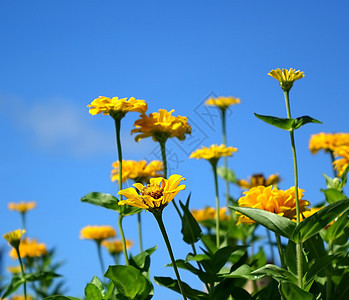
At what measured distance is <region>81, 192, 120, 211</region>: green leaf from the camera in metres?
1.64

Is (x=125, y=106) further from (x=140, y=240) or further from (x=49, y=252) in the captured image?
(x=49, y=252)

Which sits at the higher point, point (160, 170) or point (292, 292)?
point (160, 170)

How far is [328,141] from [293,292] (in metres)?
1.78

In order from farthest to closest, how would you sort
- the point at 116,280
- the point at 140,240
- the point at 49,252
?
the point at 49,252
the point at 140,240
the point at 116,280

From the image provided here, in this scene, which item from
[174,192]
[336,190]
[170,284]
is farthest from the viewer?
[336,190]

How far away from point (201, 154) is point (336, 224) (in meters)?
0.71

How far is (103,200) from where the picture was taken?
165 cm

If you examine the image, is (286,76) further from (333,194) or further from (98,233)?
(98,233)

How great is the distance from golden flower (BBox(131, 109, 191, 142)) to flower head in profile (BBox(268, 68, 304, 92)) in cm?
45

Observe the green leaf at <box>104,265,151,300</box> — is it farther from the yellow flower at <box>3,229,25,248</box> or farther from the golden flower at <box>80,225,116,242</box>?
the golden flower at <box>80,225,116,242</box>

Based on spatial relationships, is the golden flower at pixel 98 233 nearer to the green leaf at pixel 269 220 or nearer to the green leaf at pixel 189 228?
the green leaf at pixel 189 228

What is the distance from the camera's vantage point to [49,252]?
150 inches

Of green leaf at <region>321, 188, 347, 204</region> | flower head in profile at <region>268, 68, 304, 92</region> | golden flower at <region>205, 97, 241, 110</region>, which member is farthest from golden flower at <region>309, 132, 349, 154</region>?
flower head in profile at <region>268, 68, 304, 92</region>

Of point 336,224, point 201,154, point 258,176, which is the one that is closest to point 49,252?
point 258,176
